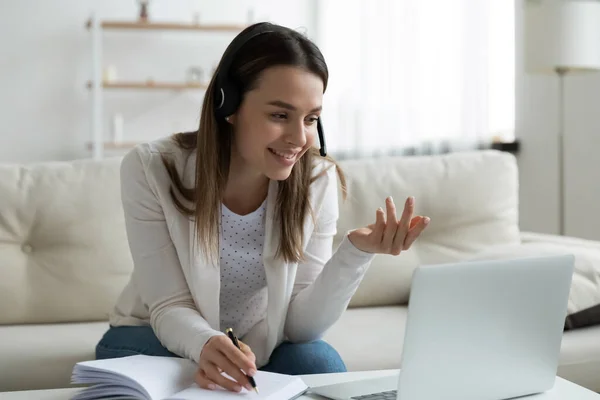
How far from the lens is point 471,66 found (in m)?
3.97

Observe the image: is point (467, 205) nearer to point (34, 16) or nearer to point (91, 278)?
point (91, 278)

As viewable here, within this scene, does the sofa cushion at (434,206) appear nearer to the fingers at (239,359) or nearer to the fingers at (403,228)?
the fingers at (403,228)

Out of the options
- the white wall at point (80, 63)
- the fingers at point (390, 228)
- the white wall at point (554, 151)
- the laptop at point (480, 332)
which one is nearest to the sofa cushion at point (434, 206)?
the fingers at point (390, 228)

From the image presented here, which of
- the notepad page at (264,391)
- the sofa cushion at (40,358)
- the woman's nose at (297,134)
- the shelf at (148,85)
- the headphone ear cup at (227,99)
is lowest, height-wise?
the sofa cushion at (40,358)

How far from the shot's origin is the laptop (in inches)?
36.7

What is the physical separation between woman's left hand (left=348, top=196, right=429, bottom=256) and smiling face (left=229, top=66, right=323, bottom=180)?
187 mm

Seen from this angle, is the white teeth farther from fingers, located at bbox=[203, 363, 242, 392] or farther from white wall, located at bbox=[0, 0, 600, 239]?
white wall, located at bbox=[0, 0, 600, 239]

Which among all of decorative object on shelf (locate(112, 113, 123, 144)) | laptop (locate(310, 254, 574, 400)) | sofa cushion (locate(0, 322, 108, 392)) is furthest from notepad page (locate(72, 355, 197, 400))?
decorative object on shelf (locate(112, 113, 123, 144))

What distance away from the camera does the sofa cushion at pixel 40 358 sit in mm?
1644

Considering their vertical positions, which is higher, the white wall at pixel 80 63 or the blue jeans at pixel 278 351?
the white wall at pixel 80 63

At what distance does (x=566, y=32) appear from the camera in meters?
2.65

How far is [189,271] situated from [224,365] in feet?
1.22

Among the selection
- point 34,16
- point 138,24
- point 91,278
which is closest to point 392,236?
point 91,278

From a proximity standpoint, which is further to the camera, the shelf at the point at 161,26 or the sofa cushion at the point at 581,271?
the shelf at the point at 161,26
